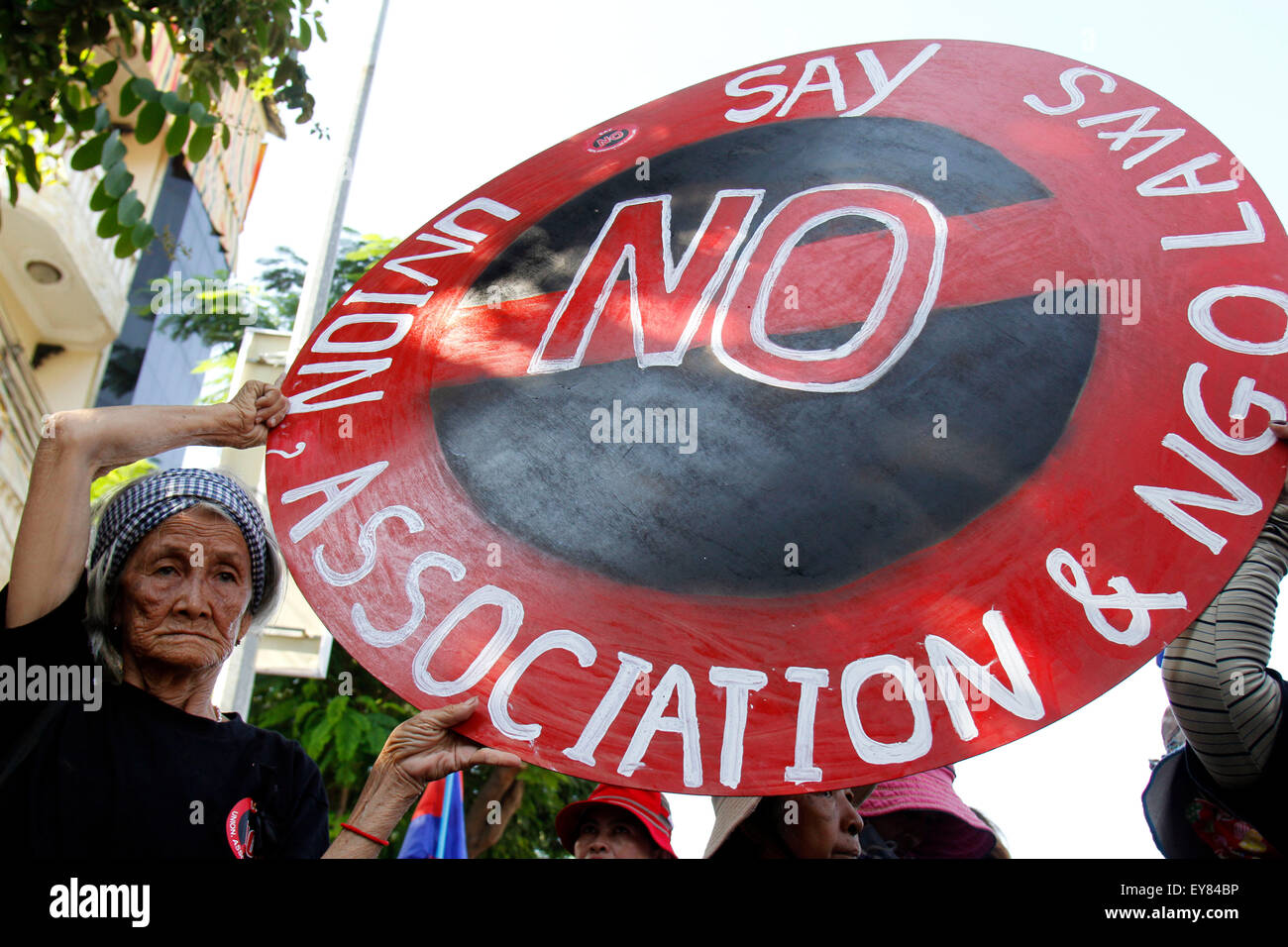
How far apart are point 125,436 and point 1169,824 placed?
2208 mm

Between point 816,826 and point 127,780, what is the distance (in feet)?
4.15

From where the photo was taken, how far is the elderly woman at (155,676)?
194cm

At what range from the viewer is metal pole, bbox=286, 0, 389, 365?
739 cm

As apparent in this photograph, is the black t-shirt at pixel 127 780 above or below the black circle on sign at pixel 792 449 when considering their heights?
below

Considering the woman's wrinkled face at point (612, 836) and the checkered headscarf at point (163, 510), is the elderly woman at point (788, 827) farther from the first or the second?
the checkered headscarf at point (163, 510)

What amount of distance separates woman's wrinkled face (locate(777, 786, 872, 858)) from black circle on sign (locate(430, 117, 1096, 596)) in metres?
0.57

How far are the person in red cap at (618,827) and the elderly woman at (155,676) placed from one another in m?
0.88

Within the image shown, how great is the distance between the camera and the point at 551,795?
9.68 meters

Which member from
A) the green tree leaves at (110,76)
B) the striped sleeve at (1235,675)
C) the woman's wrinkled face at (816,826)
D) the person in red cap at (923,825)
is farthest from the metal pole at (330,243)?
the striped sleeve at (1235,675)

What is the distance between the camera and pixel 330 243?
26.0 feet

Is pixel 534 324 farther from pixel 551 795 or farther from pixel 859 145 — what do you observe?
pixel 551 795

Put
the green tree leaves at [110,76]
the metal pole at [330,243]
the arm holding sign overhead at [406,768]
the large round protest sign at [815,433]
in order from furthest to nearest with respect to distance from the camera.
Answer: the metal pole at [330,243], the green tree leaves at [110,76], the arm holding sign overhead at [406,768], the large round protest sign at [815,433]
